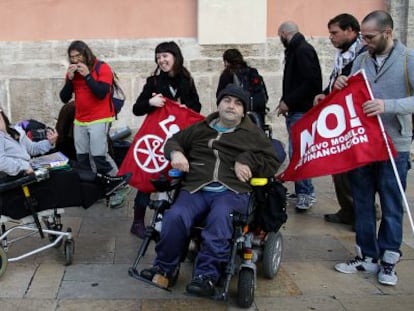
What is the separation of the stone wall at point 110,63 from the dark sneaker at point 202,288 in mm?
4940

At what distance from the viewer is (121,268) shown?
438 centimetres

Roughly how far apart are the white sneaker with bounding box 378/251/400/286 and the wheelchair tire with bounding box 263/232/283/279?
0.73m

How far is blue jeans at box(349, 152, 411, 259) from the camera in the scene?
4.09 meters

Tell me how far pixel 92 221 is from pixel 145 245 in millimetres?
1788

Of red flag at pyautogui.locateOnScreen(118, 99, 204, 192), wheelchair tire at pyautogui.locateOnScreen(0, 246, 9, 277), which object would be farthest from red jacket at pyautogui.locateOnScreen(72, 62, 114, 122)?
wheelchair tire at pyautogui.locateOnScreen(0, 246, 9, 277)

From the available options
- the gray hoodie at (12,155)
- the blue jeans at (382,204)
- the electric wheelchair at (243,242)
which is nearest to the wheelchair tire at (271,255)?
the electric wheelchair at (243,242)

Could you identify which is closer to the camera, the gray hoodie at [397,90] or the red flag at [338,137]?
the gray hoodie at [397,90]

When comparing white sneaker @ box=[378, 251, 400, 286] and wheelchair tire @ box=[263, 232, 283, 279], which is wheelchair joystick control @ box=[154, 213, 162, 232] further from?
white sneaker @ box=[378, 251, 400, 286]

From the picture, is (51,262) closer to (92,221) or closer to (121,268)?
(121,268)

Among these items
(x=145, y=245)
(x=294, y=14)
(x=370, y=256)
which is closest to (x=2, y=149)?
(x=145, y=245)

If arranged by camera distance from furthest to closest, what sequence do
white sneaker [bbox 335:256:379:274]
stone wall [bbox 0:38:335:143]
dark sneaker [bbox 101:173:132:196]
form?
stone wall [bbox 0:38:335:143] < dark sneaker [bbox 101:173:132:196] < white sneaker [bbox 335:256:379:274]

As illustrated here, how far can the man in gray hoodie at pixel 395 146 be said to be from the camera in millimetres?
3898

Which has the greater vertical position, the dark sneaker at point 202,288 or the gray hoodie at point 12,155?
the gray hoodie at point 12,155

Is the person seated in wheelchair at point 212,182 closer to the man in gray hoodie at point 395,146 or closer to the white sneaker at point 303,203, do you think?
the man in gray hoodie at point 395,146
